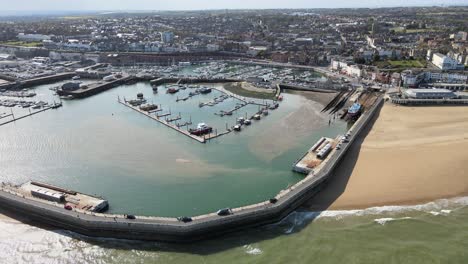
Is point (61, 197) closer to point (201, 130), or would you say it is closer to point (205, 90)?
point (201, 130)

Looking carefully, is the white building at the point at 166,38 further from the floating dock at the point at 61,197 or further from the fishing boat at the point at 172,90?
the floating dock at the point at 61,197

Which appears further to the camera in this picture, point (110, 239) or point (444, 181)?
point (444, 181)

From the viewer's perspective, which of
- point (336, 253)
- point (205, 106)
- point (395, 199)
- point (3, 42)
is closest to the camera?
point (336, 253)

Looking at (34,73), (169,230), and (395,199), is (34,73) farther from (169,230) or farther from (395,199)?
(395,199)

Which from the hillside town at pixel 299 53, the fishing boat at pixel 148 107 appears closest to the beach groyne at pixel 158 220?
the fishing boat at pixel 148 107

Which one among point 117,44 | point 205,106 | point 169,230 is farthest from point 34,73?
point 169,230

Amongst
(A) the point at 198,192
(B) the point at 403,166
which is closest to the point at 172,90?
(A) the point at 198,192
